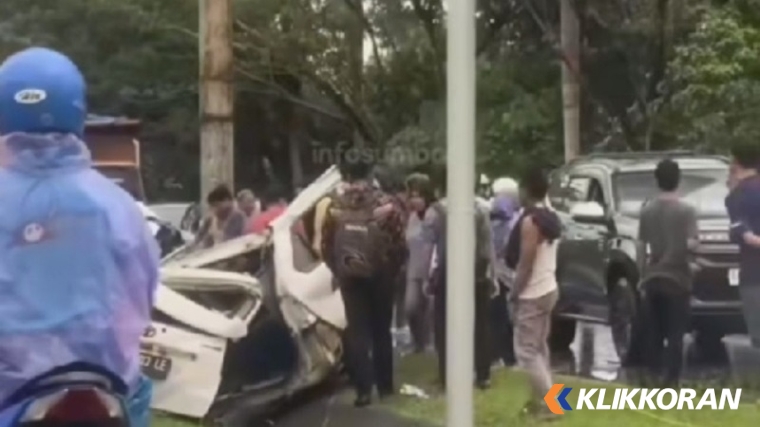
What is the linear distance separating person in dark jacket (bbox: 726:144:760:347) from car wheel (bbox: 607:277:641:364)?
754mm

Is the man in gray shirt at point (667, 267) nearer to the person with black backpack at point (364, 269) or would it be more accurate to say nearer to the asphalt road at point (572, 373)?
the asphalt road at point (572, 373)

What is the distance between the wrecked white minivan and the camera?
31.8 feet

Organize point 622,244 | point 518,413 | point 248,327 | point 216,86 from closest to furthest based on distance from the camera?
point 518,413 → point 248,327 → point 622,244 → point 216,86

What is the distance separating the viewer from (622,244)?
10.7 m

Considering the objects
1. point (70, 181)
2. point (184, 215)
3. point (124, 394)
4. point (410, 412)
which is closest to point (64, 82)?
point (70, 181)

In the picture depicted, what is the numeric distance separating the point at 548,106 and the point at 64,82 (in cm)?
766

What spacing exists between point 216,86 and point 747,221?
406cm

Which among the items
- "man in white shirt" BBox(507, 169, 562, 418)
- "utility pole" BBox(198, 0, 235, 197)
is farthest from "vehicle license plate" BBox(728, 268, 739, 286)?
"utility pole" BBox(198, 0, 235, 197)

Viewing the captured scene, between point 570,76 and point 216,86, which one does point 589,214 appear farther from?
point 216,86

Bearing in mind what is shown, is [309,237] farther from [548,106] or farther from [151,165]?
[151,165]

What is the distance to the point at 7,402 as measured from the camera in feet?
12.1

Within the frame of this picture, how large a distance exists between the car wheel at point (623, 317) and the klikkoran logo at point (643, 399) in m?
0.65

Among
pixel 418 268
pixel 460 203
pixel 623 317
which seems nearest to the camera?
pixel 460 203

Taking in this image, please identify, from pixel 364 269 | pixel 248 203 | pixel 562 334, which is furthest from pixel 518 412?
pixel 248 203
